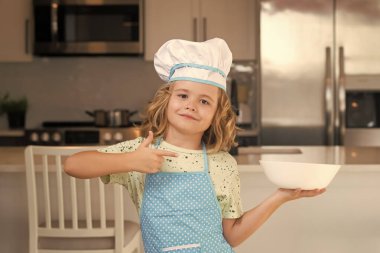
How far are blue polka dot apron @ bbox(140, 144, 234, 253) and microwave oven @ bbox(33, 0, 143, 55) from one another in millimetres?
3145

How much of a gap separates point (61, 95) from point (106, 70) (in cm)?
39

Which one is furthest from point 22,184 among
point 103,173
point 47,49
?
point 47,49

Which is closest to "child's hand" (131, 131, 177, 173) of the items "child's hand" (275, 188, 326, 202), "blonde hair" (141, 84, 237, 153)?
"blonde hair" (141, 84, 237, 153)

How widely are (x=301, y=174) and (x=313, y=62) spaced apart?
3097 millimetres

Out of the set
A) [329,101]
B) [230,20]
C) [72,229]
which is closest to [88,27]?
[230,20]

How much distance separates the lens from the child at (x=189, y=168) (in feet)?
4.81

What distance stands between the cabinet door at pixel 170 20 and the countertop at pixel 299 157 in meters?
1.50

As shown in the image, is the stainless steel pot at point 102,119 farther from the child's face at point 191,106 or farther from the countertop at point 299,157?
the child's face at point 191,106

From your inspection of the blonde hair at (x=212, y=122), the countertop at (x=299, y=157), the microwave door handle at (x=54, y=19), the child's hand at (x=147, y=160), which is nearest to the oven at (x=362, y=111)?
the countertop at (x=299, y=157)

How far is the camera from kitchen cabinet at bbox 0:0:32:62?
461 centimetres

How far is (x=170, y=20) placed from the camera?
15.2ft

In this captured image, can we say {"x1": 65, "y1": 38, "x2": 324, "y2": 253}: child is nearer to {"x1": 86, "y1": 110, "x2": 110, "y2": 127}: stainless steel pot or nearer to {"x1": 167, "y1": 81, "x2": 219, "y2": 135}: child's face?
{"x1": 167, "y1": 81, "x2": 219, "y2": 135}: child's face

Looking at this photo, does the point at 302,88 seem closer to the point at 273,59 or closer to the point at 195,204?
the point at 273,59

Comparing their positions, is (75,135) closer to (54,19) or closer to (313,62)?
(54,19)
